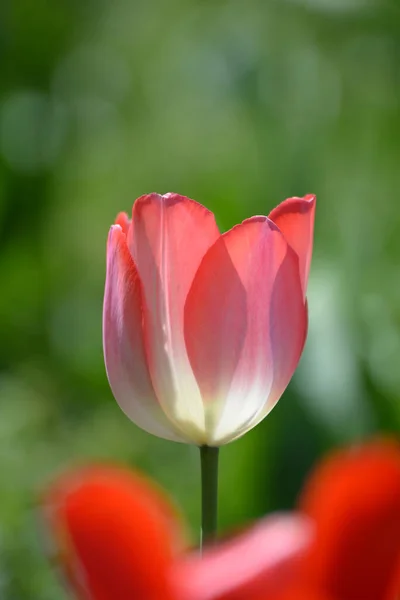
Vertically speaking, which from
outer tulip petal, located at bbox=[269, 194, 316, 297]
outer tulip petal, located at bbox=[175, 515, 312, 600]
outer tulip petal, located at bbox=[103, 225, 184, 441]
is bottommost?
outer tulip petal, located at bbox=[175, 515, 312, 600]

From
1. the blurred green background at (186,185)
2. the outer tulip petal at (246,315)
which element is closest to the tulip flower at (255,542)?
the outer tulip petal at (246,315)

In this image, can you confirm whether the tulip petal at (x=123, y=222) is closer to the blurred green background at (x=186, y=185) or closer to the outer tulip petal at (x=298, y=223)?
the outer tulip petal at (x=298, y=223)

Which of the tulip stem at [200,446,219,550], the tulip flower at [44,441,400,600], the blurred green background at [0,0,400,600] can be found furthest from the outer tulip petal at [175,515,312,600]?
the blurred green background at [0,0,400,600]

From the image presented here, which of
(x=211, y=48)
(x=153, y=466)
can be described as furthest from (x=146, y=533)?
(x=211, y=48)

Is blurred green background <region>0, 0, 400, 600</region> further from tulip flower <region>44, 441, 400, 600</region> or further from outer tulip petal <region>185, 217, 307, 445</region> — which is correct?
tulip flower <region>44, 441, 400, 600</region>

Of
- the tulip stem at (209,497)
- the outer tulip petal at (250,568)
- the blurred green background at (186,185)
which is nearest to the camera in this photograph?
the outer tulip petal at (250,568)

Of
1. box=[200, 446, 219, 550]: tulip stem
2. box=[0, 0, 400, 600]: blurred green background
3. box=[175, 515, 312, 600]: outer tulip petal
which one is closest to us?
box=[175, 515, 312, 600]: outer tulip petal

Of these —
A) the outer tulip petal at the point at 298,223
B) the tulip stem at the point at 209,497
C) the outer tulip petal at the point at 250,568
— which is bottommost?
the tulip stem at the point at 209,497

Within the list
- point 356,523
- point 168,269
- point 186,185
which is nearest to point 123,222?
point 168,269

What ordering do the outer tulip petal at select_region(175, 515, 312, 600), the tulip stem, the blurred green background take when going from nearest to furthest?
1. the outer tulip petal at select_region(175, 515, 312, 600)
2. the tulip stem
3. the blurred green background

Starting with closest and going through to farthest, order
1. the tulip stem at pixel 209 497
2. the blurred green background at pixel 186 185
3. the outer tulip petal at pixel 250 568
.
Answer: the outer tulip petal at pixel 250 568 → the tulip stem at pixel 209 497 → the blurred green background at pixel 186 185
